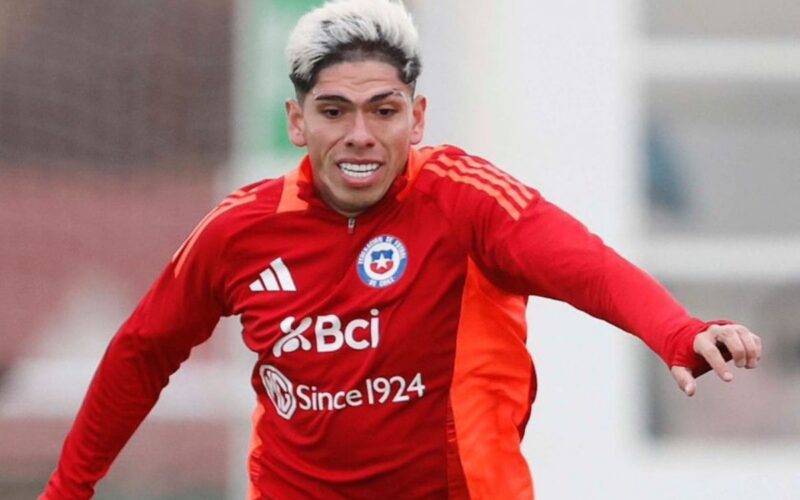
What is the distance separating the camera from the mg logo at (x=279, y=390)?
403cm

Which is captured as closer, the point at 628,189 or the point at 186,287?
the point at 186,287

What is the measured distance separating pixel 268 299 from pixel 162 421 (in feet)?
10.9

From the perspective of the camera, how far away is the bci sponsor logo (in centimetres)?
393

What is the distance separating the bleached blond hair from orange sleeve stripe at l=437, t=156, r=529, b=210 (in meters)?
0.19

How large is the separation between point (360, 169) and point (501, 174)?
0.30m

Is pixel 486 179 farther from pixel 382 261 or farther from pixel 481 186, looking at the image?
pixel 382 261

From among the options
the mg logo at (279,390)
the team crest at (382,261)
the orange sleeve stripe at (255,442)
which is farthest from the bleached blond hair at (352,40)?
the orange sleeve stripe at (255,442)

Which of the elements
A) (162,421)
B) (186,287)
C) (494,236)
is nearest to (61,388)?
(162,421)

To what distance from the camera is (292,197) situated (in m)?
4.09

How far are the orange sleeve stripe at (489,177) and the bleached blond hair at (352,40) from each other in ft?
0.63

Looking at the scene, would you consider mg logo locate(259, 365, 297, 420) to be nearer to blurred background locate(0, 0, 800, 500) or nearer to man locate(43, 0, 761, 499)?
man locate(43, 0, 761, 499)

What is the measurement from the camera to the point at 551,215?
3.82 metres

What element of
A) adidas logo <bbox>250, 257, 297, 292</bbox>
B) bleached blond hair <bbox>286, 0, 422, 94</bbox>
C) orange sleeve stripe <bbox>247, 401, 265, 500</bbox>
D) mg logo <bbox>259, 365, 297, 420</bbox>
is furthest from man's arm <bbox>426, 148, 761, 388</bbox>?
orange sleeve stripe <bbox>247, 401, 265, 500</bbox>

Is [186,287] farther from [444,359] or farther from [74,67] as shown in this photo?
[74,67]
